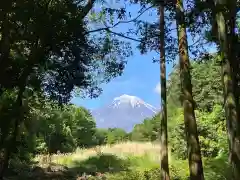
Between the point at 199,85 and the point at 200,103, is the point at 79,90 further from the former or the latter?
the point at 199,85

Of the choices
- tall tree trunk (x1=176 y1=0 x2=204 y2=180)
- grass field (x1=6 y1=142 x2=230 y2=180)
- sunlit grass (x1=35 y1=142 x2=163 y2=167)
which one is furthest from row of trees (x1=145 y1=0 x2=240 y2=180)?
sunlit grass (x1=35 y1=142 x2=163 y2=167)

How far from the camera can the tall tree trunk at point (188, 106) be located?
8430 mm

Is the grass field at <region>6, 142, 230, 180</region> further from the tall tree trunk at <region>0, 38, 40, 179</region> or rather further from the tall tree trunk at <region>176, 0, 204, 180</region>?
the tall tree trunk at <region>0, 38, 40, 179</region>

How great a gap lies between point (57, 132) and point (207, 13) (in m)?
45.1

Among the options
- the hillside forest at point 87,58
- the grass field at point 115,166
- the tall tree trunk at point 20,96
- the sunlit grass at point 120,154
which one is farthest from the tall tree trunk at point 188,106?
the sunlit grass at point 120,154

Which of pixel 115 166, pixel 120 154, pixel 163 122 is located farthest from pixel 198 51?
pixel 120 154

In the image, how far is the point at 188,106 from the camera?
29.1 ft

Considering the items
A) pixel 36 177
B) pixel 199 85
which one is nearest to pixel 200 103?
pixel 199 85

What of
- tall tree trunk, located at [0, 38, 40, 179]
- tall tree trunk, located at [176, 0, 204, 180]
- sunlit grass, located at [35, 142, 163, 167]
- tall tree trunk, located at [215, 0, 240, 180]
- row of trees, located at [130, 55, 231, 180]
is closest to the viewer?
tall tree trunk, located at [215, 0, 240, 180]

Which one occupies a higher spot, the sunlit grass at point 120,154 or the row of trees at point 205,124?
the row of trees at point 205,124

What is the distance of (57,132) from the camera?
2094 inches

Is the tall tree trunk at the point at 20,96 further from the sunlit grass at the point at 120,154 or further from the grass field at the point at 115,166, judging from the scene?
the sunlit grass at the point at 120,154

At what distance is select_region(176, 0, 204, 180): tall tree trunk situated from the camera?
843 cm

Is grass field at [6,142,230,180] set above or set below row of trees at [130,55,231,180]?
below
